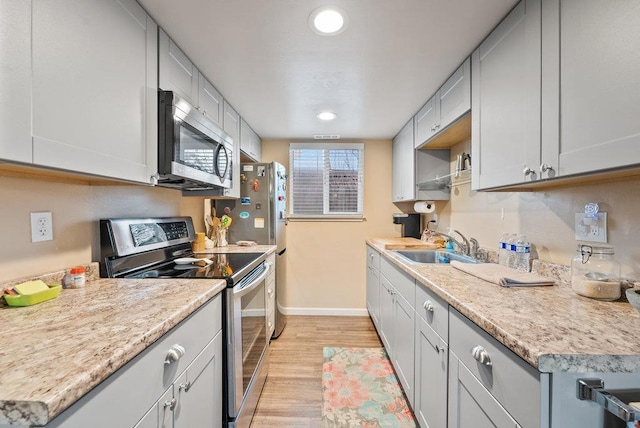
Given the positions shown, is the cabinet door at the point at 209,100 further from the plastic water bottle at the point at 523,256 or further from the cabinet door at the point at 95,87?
the plastic water bottle at the point at 523,256

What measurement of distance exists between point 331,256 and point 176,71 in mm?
2581

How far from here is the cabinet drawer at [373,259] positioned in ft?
9.24

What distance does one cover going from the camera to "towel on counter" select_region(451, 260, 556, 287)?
1.24 meters

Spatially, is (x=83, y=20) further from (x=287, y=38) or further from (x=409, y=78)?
(x=409, y=78)

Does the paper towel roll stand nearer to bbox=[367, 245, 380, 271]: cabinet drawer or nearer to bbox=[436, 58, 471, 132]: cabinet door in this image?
bbox=[367, 245, 380, 271]: cabinet drawer

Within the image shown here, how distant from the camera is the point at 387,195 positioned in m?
3.56

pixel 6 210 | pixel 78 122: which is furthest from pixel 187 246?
pixel 78 122

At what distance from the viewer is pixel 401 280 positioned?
1940mm

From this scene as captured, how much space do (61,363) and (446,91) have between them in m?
2.28

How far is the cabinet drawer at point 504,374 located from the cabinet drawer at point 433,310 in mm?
129

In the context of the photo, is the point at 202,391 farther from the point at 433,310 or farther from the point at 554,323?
the point at 554,323

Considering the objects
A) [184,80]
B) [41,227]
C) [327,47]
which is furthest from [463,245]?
[41,227]

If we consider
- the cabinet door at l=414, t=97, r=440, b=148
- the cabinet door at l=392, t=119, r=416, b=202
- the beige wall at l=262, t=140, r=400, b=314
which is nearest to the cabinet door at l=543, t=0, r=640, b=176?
the cabinet door at l=414, t=97, r=440, b=148

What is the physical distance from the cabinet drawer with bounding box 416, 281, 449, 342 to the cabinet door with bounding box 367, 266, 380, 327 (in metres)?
1.23
